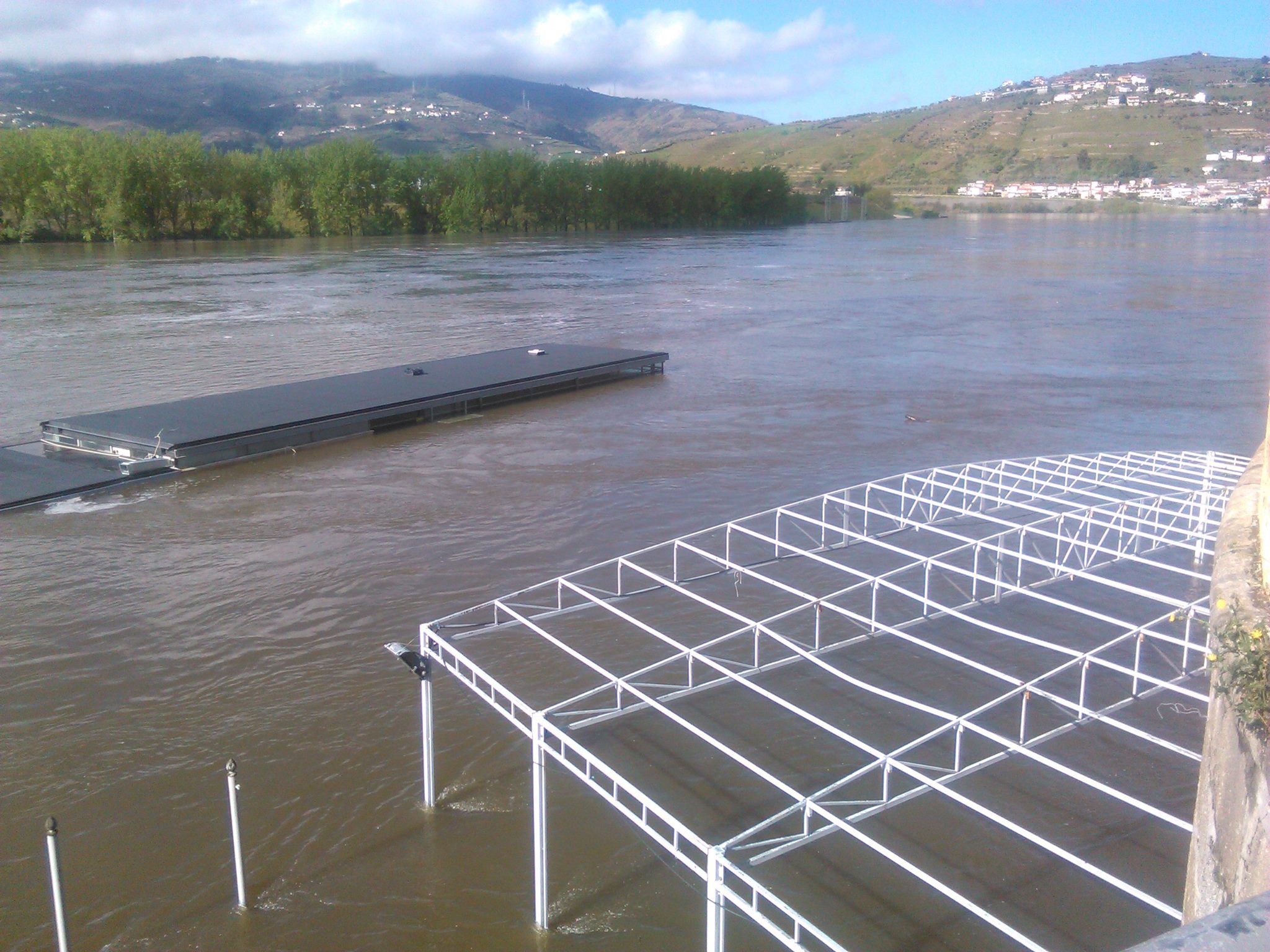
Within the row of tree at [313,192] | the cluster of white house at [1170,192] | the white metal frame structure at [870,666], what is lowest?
the white metal frame structure at [870,666]

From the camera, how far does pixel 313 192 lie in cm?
7188

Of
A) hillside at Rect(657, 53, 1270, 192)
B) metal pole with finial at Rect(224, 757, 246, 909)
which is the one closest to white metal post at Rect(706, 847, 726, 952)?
metal pole with finial at Rect(224, 757, 246, 909)

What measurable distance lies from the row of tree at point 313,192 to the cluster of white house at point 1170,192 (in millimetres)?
56687

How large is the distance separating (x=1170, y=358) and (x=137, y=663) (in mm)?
24438

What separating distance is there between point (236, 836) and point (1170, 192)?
146m

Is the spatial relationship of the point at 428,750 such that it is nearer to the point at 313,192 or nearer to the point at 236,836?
the point at 236,836

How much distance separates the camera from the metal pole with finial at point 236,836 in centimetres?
515

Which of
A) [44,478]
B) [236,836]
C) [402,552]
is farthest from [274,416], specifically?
[236,836]

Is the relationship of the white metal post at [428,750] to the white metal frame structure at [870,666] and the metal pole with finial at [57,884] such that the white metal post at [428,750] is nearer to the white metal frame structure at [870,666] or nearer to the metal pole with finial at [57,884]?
the white metal frame structure at [870,666]

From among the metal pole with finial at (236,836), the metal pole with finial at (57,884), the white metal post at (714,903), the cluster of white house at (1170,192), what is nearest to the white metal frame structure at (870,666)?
the white metal post at (714,903)

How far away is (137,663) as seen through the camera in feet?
28.6

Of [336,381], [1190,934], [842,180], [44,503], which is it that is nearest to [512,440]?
[336,381]

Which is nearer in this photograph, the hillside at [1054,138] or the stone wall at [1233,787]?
the stone wall at [1233,787]

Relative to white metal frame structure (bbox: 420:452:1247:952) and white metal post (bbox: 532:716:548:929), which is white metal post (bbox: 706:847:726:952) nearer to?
white metal frame structure (bbox: 420:452:1247:952)
